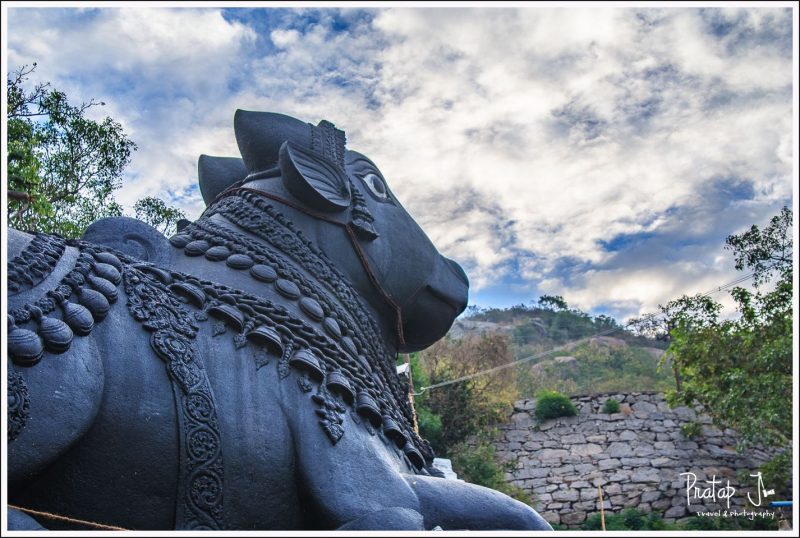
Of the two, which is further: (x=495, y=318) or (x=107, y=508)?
(x=495, y=318)

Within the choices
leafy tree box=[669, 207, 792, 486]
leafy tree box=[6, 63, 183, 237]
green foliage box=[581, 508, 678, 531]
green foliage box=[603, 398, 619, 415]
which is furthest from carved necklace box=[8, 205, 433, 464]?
green foliage box=[603, 398, 619, 415]

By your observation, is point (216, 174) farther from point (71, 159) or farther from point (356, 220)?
point (71, 159)

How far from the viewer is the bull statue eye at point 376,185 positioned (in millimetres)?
3410

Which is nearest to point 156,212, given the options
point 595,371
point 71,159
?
point 71,159

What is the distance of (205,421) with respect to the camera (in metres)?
2.15

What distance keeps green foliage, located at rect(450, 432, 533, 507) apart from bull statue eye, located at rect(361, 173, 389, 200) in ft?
41.8

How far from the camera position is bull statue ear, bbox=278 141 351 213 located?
2998mm

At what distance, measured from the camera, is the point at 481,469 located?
52.6ft

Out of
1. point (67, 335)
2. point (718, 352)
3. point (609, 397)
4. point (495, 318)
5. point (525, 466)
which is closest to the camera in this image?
point (67, 335)

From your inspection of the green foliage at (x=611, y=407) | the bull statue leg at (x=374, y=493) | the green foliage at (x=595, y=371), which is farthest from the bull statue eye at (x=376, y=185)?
the green foliage at (x=595, y=371)

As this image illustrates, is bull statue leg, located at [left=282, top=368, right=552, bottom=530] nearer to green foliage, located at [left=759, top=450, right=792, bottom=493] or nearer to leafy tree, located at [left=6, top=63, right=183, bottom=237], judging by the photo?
leafy tree, located at [left=6, top=63, right=183, bottom=237]

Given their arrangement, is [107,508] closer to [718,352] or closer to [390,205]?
[390,205]

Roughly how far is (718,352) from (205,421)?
528 inches

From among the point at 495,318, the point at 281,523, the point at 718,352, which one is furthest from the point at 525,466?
the point at 495,318
